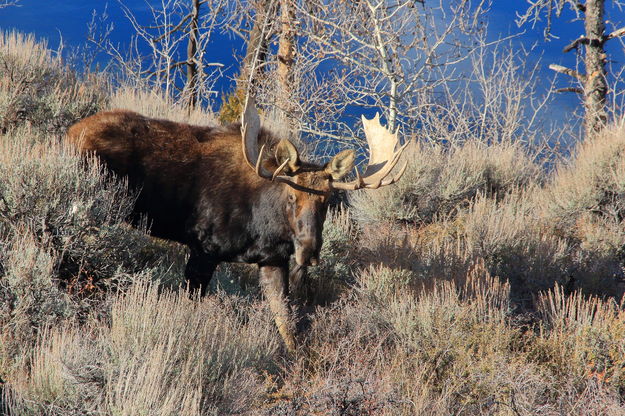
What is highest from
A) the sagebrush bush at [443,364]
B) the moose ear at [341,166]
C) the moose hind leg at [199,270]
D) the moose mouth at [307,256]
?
the moose ear at [341,166]

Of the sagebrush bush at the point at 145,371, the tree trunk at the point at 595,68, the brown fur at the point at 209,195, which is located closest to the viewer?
the sagebrush bush at the point at 145,371

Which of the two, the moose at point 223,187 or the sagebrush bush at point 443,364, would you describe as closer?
the sagebrush bush at point 443,364

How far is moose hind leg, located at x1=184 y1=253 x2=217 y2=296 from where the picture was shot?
236 inches

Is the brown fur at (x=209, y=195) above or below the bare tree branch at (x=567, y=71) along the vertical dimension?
below

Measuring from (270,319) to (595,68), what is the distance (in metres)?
9.23

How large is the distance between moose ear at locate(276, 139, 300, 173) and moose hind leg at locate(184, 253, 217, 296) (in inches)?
42.5

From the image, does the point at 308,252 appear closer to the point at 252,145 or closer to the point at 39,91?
the point at 252,145

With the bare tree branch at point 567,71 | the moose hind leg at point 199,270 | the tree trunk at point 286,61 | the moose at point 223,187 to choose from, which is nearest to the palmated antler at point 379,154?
the moose at point 223,187

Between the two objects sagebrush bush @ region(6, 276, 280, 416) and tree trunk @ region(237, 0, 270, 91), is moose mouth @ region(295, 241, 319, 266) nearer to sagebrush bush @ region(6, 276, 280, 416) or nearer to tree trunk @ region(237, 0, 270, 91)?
sagebrush bush @ region(6, 276, 280, 416)

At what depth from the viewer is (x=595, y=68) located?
12438 millimetres

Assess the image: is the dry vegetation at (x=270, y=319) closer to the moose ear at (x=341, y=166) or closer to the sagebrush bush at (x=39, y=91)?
the sagebrush bush at (x=39, y=91)

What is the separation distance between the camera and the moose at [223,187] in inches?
227

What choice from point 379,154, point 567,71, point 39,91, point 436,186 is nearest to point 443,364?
point 379,154

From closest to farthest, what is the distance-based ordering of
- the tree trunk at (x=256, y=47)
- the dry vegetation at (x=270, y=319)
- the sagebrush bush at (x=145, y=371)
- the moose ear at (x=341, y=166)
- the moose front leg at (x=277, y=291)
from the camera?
1. the sagebrush bush at (x=145, y=371)
2. the dry vegetation at (x=270, y=319)
3. the moose ear at (x=341, y=166)
4. the moose front leg at (x=277, y=291)
5. the tree trunk at (x=256, y=47)
